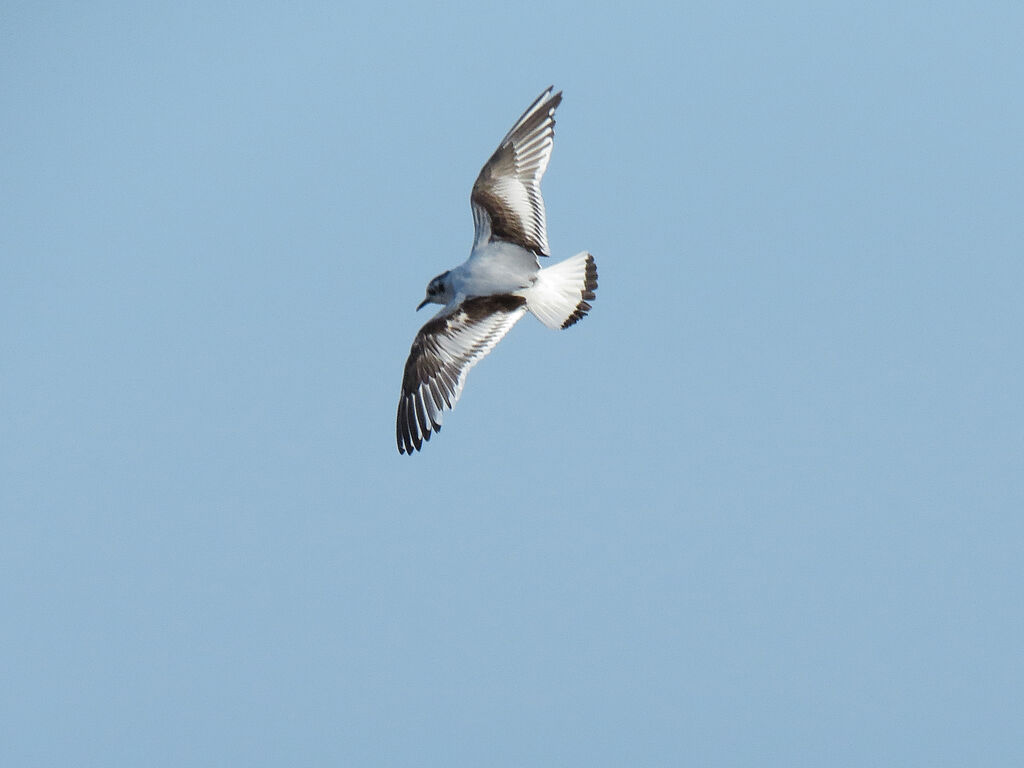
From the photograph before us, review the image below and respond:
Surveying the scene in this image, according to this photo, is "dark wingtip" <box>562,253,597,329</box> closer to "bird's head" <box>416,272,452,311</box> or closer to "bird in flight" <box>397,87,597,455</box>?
"bird in flight" <box>397,87,597,455</box>

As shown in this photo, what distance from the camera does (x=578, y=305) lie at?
957 centimetres

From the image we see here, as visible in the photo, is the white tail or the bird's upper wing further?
the bird's upper wing

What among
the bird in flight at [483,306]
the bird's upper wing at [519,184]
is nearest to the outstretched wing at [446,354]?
the bird in flight at [483,306]

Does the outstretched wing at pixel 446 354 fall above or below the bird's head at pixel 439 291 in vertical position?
below

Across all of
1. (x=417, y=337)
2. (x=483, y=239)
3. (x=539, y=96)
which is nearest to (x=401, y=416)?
(x=417, y=337)

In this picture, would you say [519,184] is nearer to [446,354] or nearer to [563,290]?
[563,290]

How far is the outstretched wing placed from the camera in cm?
959

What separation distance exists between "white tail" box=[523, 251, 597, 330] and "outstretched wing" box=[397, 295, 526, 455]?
13 cm

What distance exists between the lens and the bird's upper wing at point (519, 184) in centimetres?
990

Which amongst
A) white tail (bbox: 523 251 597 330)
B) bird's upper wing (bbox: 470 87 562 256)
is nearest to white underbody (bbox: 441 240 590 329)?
white tail (bbox: 523 251 597 330)

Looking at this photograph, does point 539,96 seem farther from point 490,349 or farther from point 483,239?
point 490,349

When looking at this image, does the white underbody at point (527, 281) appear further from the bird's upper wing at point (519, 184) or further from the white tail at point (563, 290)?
the bird's upper wing at point (519, 184)

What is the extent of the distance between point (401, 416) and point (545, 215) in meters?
1.86

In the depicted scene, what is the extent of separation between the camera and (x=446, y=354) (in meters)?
9.63
